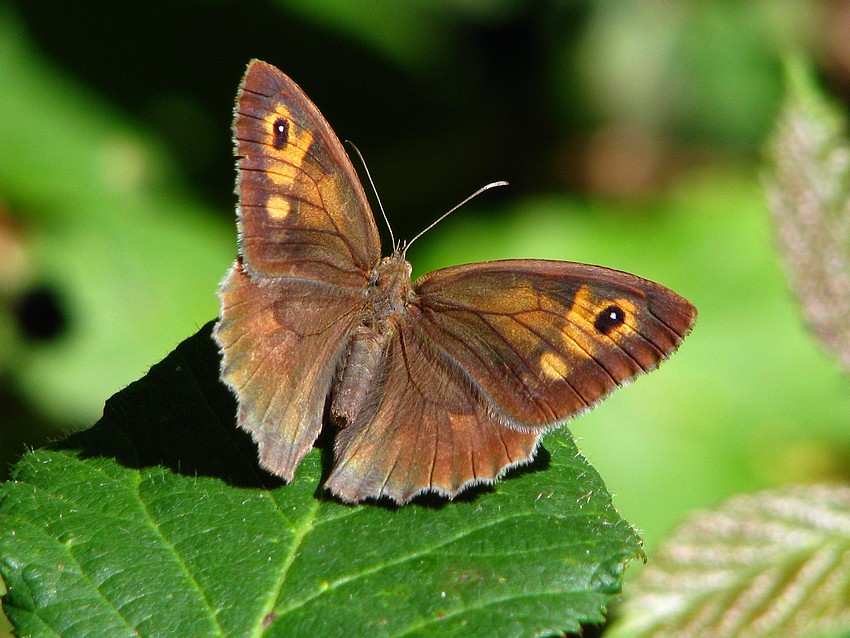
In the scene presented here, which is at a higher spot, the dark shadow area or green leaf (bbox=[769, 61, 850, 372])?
green leaf (bbox=[769, 61, 850, 372])

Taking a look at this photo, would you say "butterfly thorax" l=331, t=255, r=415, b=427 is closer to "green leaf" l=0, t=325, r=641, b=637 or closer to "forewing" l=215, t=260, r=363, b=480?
"forewing" l=215, t=260, r=363, b=480

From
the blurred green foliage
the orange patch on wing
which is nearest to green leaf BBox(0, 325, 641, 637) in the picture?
the orange patch on wing

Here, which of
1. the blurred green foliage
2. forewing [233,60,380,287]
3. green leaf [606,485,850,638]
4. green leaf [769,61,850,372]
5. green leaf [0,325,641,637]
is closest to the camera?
green leaf [0,325,641,637]

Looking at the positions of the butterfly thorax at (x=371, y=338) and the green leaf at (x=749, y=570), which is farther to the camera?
the green leaf at (x=749, y=570)

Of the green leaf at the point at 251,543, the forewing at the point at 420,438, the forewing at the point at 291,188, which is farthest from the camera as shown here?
the forewing at the point at 291,188

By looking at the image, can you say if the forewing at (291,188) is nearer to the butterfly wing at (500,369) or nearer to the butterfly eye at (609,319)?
the butterfly wing at (500,369)

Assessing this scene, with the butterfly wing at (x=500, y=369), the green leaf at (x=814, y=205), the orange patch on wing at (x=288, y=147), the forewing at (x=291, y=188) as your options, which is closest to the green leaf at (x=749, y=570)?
the green leaf at (x=814, y=205)

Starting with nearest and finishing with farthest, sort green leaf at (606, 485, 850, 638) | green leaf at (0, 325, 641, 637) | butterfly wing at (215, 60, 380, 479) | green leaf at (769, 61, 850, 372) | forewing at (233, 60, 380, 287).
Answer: green leaf at (0, 325, 641, 637) → butterfly wing at (215, 60, 380, 479) → forewing at (233, 60, 380, 287) → green leaf at (606, 485, 850, 638) → green leaf at (769, 61, 850, 372)

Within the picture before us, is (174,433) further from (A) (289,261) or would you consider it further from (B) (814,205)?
(B) (814,205)
